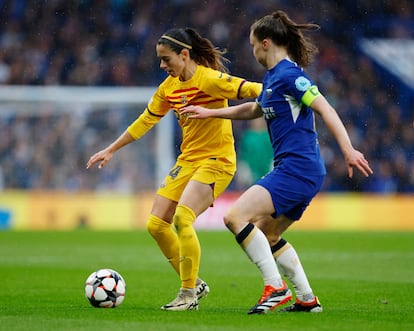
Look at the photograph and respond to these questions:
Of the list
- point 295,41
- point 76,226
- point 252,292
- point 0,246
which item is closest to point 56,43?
point 76,226

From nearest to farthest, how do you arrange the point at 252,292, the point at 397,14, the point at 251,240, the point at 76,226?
the point at 251,240
the point at 252,292
the point at 76,226
the point at 397,14

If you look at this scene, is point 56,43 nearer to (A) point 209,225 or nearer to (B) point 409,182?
(A) point 209,225

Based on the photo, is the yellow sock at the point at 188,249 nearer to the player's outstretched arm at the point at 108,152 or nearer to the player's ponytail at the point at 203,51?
the player's outstretched arm at the point at 108,152

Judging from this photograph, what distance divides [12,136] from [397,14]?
42.3 feet

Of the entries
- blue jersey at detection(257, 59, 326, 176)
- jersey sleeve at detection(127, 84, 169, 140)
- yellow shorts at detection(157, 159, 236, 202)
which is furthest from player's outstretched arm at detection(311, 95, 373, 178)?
jersey sleeve at detection(127, 84, 169, 140)

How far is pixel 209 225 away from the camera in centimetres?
2119

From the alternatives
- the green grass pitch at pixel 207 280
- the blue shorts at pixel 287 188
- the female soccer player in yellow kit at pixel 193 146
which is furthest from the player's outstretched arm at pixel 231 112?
the green grass pitch at pixel 207 280

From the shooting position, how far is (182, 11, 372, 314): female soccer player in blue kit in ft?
22.7

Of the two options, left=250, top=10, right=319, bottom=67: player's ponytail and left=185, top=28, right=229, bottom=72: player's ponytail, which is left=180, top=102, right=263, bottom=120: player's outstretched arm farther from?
left=185, top=28, right=229, bottom=72: player's ponytail

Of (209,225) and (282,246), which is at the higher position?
(209,225)

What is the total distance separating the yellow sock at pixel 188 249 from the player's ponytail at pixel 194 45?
4.51 feet

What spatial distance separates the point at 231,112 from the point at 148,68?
750 inches

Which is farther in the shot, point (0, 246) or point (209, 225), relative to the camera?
point (209, 225)

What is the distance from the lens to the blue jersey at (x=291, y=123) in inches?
274
